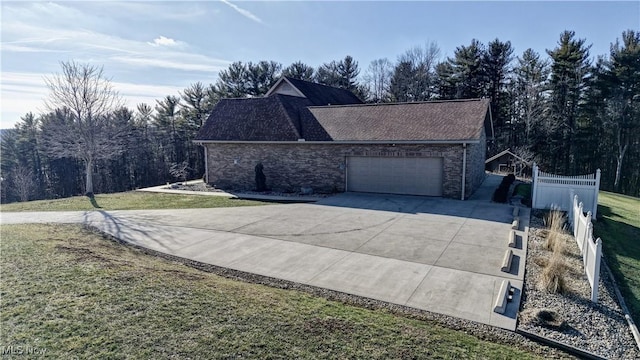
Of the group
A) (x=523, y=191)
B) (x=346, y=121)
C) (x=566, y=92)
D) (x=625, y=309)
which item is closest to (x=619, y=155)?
(x=566, y=92)

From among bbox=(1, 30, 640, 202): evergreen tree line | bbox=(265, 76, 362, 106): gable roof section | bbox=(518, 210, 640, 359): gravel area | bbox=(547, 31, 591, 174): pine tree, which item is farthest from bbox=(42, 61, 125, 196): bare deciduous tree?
bbox=(547, 31, 591, 174): pine tree

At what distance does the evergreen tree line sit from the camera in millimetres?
29219

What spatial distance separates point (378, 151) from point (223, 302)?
12838 mm

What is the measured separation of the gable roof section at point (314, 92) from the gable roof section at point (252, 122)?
501 cm

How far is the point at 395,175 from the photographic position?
1727 centimetres

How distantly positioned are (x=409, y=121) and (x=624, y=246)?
9916 mm

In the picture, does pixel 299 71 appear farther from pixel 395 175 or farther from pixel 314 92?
pixel 395 175

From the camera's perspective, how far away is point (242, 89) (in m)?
38.5

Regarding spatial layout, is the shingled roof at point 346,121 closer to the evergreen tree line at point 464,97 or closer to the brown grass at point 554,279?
the evergreen tree line at point 464,97

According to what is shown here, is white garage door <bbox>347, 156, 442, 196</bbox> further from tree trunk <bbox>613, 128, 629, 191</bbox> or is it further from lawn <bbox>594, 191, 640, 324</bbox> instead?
tree trunk <bbox>613, 128, 629, 191</bbox>

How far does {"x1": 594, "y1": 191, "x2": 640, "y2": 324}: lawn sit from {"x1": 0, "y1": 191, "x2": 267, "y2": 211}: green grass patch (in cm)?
1233

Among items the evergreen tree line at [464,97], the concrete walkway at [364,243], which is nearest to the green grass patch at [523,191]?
the concrete walkway at [364,243]

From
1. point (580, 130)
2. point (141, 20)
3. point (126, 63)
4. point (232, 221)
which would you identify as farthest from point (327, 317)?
point (580, 130)

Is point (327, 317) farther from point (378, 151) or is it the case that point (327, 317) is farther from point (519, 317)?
point (378, 151)
